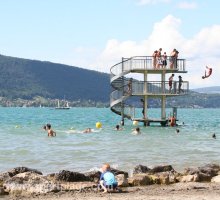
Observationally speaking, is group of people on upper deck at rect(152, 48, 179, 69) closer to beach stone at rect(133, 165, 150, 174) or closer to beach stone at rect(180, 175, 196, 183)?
beach stone at rect(133, 165, 150, 174)

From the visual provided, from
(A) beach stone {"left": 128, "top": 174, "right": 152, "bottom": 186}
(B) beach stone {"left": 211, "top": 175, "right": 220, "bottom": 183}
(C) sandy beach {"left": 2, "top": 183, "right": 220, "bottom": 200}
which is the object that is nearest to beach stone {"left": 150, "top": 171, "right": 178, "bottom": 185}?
(A) beach stone {"left": 128, "top": 174, "right": 152, "bottom": 186}

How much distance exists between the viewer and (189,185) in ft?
51.4

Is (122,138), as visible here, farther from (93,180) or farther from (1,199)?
(1,199)

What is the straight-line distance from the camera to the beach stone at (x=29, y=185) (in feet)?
47.0

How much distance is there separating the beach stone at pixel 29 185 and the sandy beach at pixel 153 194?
1.10 feet

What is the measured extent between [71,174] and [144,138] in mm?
19958

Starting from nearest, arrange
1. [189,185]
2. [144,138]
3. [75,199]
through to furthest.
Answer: [75,199] < [189,185] < [144,138]

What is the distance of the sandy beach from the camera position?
44.0 feet

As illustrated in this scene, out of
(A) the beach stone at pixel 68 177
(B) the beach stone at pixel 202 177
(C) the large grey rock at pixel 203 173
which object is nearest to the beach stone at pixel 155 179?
(C) the large grey rock at pixel 203 173

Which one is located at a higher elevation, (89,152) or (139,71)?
(139,71)

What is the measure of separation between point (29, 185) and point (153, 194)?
10.4ft

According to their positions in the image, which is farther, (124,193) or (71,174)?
(71,174)

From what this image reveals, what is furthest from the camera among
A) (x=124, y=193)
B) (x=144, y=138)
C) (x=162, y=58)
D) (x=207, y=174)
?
(x=162, y=58)

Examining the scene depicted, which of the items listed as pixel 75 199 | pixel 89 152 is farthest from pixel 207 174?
pixel 89 152
